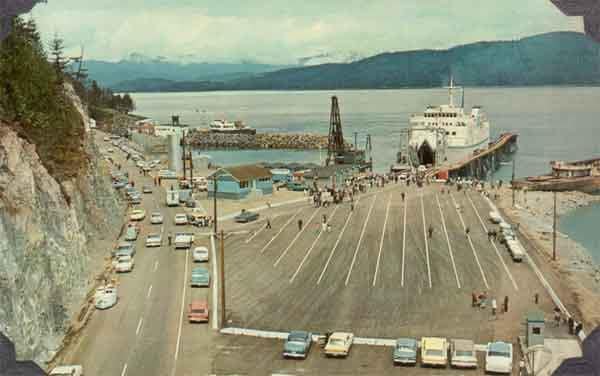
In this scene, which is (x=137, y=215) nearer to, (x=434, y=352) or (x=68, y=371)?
(x=68, y=371)

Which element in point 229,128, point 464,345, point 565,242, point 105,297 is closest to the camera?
point 464,345

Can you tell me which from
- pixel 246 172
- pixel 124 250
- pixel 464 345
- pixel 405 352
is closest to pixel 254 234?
pixel 124 250

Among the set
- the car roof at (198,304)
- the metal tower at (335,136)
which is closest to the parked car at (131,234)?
the car roof at (198,304)

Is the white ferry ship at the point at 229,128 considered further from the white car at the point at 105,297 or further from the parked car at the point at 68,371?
the parked car at the point at 68,371

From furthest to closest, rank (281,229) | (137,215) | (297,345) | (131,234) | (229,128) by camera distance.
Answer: (229,128) → (137,215) → (281,229) → (131,234) → (297,345)

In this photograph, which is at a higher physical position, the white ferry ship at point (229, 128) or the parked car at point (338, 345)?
the parked car at point (338, 345)
